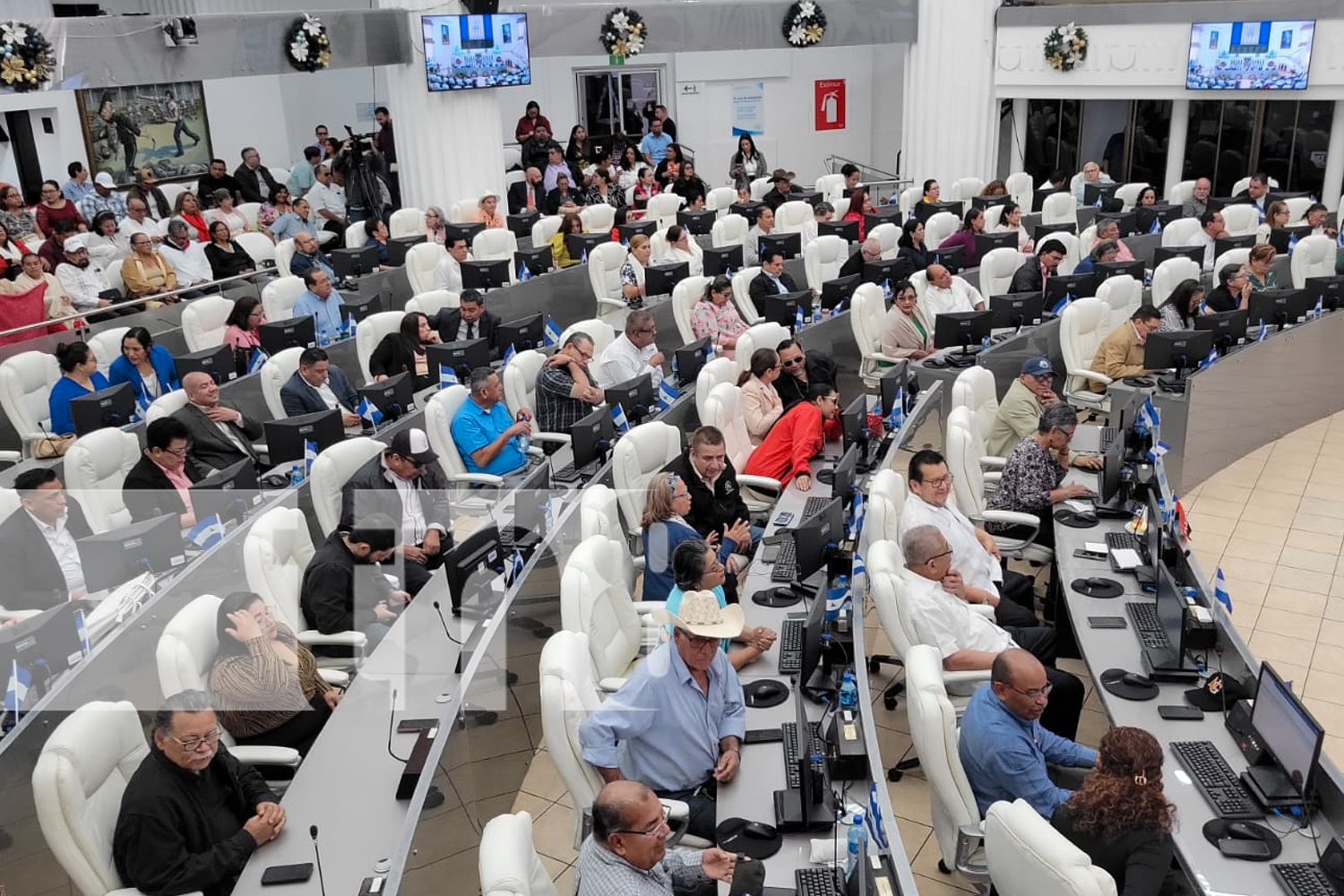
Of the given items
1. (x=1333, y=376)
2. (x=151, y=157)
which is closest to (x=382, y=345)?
(x=1333, y=376)

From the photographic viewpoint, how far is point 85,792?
3.55m

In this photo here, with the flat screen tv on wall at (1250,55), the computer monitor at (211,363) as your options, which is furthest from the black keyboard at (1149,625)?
the flat screen tv on wall at (1250,55)

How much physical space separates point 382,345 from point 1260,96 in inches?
449

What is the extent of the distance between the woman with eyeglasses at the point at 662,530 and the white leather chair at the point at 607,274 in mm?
5371

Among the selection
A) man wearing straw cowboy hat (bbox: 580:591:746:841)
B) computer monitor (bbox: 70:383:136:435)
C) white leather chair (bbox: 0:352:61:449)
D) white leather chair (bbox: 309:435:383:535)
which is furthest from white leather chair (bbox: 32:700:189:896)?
white leather chair (bbox: 0:352:61:449)

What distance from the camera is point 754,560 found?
568 cm

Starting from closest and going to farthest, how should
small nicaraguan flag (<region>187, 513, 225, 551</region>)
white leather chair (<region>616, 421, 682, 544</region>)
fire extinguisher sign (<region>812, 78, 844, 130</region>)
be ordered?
small nicaraguan flag (<region>187, 513, 225, 551</region>) < white leather chair (<region>616, 421, 682, 544</region>) < fire extinguisher sign (<region>812, 78, 844, 130</region>)

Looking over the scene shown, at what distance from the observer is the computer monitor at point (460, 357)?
7.60 m

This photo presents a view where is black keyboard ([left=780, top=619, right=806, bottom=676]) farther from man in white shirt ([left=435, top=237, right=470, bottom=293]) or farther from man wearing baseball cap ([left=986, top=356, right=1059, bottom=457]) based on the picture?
man in white shirt ([left=435, top=237, right=470, bottom=293])

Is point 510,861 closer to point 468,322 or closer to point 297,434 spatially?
point 297,434

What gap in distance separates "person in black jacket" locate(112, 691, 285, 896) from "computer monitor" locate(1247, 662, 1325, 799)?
10.5 ft

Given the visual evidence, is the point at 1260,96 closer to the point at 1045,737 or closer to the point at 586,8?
the point at 586,8

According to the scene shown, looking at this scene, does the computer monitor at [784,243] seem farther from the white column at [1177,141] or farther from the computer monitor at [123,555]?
the white column at [1177,141]

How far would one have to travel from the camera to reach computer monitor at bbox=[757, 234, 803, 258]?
10961 mm
